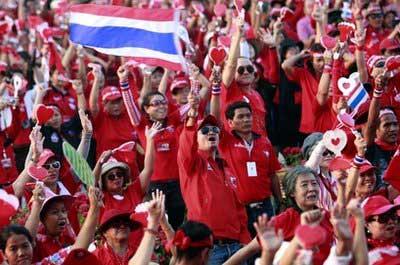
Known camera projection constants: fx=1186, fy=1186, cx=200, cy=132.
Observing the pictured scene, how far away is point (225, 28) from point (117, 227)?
748 centimetres

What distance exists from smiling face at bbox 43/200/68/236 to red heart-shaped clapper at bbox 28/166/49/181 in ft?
1.08

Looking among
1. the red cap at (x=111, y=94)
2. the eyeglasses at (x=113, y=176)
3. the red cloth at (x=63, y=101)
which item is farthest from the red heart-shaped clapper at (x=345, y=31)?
the red cloth at (x=63, y=101)

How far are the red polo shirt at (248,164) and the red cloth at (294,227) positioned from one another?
6.22ft

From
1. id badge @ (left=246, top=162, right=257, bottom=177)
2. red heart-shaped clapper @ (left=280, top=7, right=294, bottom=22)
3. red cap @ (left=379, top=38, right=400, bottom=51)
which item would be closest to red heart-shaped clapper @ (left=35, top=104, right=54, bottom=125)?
id badge @ (left=246, top=162, right=257, bottom=177)

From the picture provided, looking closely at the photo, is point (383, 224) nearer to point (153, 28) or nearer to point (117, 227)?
point (117, 227)

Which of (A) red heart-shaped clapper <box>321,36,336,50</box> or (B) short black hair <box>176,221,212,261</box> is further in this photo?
(A) red heart-shaped clapper <box>321,36,336,50</box>

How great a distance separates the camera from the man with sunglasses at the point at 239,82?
11.1 meters

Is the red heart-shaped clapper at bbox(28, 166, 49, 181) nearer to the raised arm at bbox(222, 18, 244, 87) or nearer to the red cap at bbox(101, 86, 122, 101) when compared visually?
the raised arm at bbox(222, 18, 244, 87)

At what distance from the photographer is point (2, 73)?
1395 cm

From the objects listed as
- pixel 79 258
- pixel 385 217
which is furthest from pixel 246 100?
pixel 79 258

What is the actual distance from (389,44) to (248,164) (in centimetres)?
401

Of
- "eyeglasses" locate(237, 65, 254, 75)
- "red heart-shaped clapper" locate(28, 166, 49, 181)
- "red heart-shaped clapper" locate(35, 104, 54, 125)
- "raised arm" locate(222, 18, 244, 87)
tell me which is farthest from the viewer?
"eyeglasses" locate(237, 65, 254, 75)

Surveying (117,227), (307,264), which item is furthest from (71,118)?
(307,264)

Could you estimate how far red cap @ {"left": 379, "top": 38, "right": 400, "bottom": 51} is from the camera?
1358cm
